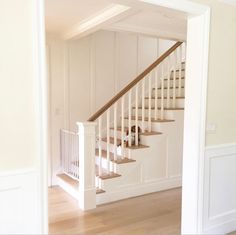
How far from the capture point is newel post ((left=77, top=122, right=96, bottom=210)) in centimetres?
342

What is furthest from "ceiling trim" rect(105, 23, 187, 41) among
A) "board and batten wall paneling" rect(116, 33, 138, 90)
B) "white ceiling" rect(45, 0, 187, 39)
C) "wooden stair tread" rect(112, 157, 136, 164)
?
"wooden stair tread" rect(112, 157, 136, 164)

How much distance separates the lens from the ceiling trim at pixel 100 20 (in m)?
2.86

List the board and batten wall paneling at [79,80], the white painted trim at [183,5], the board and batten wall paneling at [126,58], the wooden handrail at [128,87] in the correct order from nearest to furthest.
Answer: the white painted trim at [183,5], the wooden handrail at [128,87], the board and batten wall paneling at [79,80], the board and batten wall paneling at [126,58]

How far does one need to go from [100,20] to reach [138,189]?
95.0 inches

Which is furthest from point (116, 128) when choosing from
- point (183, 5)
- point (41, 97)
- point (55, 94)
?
point (41, 97)

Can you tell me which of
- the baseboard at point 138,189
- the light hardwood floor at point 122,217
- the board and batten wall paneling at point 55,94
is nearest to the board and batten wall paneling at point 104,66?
the board and batten wall paneling at point 55,94

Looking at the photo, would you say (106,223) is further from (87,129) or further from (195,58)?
(195,58)

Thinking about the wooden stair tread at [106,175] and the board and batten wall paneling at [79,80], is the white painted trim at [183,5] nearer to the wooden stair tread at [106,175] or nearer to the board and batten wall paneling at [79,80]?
the wooden stair tread at [106,175]

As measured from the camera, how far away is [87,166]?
11.4 feet

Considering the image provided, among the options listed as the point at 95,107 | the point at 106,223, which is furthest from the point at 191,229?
→ the point at 95,107

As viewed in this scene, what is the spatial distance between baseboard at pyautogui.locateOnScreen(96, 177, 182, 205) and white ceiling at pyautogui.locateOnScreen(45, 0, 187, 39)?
7.30ft

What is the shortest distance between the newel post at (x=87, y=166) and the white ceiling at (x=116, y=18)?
4.38 ft

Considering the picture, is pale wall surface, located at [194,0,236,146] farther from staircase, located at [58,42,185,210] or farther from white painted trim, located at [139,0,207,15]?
staircase, located at [58,42,185,210]

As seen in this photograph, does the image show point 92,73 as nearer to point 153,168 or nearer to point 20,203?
point 153,168
